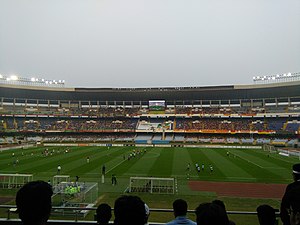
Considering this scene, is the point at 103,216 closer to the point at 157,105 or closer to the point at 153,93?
the point at 153,93

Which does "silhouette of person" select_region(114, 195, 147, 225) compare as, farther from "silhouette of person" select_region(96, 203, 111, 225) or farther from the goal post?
the goal post

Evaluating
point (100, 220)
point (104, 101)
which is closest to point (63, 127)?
point (104, 101)

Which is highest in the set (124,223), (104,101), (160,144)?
(104,101)

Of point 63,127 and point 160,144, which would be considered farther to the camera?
point 63,127

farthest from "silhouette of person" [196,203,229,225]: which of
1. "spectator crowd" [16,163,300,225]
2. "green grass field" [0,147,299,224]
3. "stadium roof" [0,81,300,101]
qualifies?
"stadium roof" [0,81,300,101]

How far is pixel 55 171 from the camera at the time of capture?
3094 cm

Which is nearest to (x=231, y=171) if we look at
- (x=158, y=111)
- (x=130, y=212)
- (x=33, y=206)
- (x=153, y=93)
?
(x=130, y=212)

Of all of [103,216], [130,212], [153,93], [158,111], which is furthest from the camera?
[158,111]

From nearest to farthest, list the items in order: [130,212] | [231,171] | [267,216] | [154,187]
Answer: [130,212] < [267,216] < [154,187] < [231,171]

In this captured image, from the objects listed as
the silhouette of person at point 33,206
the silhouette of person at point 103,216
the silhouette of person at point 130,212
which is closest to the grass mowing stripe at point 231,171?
the silhouette of person at point 103,216

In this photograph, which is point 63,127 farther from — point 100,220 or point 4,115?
point 100,220

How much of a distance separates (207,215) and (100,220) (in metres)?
2.67

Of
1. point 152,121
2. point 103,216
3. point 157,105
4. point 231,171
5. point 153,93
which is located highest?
point 153,93

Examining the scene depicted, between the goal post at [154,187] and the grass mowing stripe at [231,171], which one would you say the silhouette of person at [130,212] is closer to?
the goal post at [154,187]
